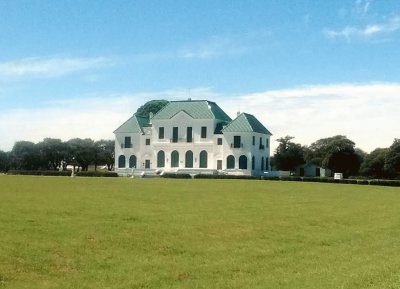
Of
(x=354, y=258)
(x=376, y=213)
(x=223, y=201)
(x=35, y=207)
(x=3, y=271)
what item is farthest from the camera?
(x=223, y=201)

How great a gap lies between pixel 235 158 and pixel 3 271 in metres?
80.2

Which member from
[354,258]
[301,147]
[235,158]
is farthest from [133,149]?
[354,258]

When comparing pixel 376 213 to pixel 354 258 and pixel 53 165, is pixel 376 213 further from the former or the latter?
pixel 53 165

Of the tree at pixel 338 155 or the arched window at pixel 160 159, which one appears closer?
the arched window at pixel 160 159

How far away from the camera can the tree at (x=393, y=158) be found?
9056 cm

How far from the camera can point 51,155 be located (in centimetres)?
11112

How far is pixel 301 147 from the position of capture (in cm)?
10912

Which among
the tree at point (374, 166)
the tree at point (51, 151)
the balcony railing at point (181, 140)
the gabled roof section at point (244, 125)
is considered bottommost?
the tree at point (374, 166)

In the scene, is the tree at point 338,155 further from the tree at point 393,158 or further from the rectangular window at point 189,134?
the rectangular window at point 189,134

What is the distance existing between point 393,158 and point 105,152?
61.7 metres

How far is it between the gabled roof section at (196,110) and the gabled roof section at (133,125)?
407 cm

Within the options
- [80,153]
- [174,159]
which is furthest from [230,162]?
[80,153]

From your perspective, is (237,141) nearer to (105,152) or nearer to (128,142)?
(128,142)

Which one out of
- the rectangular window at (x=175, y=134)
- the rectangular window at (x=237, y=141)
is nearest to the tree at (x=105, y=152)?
the rectangular window at (x=175, y=134)
